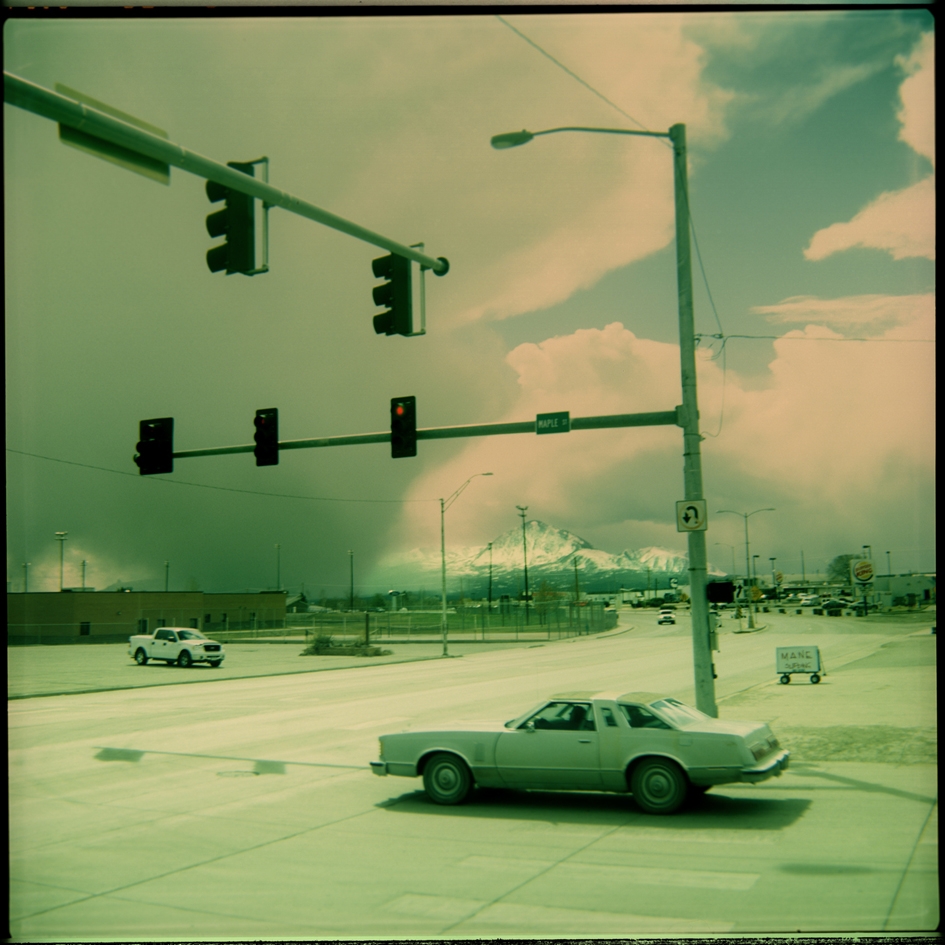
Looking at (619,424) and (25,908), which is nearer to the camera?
(25,908)

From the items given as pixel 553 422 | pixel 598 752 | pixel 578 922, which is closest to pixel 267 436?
pixel 553 422

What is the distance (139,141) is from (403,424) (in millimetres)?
9337

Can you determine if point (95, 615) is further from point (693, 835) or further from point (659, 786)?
point (693, 835)

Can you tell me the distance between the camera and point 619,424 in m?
15.1

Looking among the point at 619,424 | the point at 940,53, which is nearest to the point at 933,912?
the point at 940,53

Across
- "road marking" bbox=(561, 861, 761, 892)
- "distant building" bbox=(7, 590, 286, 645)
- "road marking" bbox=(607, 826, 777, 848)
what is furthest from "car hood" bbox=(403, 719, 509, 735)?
"distant building" bbox=(7, 590, 286, 645)

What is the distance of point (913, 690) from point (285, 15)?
71.0 ft

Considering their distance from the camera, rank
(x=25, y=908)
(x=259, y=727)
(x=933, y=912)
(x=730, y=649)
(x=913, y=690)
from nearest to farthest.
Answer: (x=933, y=912)
(x=25, y=908)
(x=259, y=727)
(x=913, y=690)
(x=730, y=649)

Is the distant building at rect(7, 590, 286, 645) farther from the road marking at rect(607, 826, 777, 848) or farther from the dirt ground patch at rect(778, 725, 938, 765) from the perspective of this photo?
the road marking at rect(607, 826, 777, 848)

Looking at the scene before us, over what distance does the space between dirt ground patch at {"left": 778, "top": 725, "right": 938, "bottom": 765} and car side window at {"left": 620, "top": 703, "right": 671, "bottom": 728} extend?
4564 millimetres

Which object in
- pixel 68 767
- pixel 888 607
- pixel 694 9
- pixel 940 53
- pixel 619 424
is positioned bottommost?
pixel 888 607

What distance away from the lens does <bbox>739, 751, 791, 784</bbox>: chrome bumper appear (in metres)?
9.86

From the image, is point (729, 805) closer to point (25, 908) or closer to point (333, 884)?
point (333, 884)

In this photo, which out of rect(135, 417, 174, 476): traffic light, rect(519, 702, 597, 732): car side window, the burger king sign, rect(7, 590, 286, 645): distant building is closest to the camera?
rect(519, 702, 597, 732): car side window
